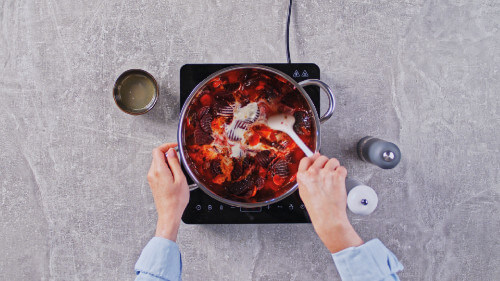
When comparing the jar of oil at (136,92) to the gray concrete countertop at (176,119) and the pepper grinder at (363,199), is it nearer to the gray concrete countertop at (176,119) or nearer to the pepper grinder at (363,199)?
the gray concrete countertop at (176,119)

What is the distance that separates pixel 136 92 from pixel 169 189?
11.9 inches

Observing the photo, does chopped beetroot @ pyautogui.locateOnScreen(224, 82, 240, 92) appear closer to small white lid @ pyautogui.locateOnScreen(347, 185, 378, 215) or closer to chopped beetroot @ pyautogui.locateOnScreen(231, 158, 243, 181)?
chopped beetroot @ pyautogui.locateOnScreen(231, 158, 243, 181)

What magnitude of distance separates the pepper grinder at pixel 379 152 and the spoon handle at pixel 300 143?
0.18 meters

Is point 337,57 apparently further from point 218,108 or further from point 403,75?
point 218,108

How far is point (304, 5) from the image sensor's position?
2.92ft

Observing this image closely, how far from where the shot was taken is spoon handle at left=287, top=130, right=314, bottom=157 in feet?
2.26

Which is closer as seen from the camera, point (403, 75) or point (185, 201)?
point (185, 201)

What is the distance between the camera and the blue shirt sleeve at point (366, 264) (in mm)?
601

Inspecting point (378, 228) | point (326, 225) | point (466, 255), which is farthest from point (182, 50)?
point (466, 255)

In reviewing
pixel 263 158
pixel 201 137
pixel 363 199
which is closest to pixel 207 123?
pixel 201 137

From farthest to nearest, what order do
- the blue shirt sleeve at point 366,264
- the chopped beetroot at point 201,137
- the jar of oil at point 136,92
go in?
the jar of oil at point 136,92, the chopped beetroot at point 201,137, the blue shirt sleeve at point 366,264

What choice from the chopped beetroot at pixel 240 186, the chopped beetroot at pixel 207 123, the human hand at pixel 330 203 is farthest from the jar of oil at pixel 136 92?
the human hand at pixel 330 203

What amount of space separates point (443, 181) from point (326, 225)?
0.46 meters

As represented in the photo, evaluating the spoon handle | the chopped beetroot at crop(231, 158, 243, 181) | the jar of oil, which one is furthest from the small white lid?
the jar of oil
